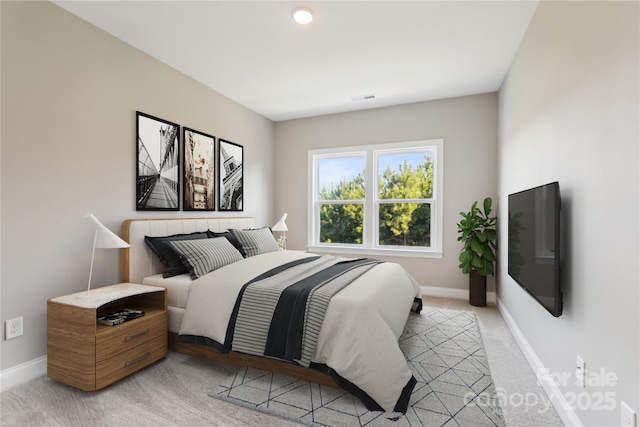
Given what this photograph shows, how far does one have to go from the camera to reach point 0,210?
2.11 m

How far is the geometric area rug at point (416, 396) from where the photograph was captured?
5.91 ft

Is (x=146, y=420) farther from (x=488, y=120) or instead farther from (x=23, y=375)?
(x=488, y=120)

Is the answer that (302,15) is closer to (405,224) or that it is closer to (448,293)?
(405,224)

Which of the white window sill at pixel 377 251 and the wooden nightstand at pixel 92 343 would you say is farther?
the white window sill at pixel 377 251

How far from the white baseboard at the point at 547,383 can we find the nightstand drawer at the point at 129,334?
268cm

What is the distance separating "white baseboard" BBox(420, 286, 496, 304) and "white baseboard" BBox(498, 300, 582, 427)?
3.80 ft

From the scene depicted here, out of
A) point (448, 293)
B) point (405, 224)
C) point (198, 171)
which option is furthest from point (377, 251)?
point (198, 171)

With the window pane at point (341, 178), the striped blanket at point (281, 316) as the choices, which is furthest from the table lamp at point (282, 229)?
the striped blanket at point (281, 316)

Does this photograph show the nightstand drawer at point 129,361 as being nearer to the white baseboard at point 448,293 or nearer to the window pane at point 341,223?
the window pane at point 341,223

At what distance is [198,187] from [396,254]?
2874 millimetres

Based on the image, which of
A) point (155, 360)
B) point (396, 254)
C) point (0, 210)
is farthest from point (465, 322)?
point (0, 210)

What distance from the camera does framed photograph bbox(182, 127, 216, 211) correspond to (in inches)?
142

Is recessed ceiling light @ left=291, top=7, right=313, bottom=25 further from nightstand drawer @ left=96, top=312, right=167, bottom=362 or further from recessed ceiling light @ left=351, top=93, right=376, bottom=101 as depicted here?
nightstand drawer @ left=96, top=312, right=167, bottom=362

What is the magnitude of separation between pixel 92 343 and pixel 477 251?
3.86m
